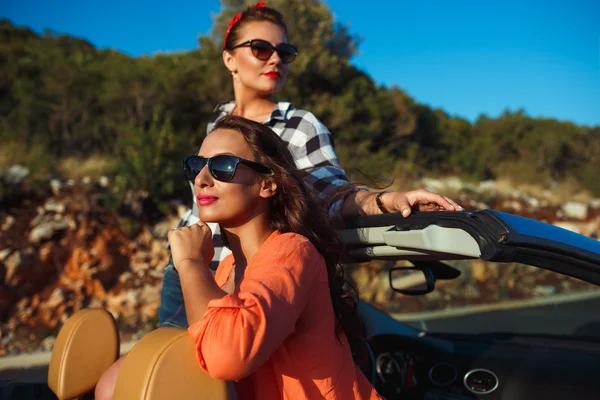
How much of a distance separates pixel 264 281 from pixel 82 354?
33.8 inches

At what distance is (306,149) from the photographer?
2.34 m

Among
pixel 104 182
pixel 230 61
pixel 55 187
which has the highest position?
pixel 104 182

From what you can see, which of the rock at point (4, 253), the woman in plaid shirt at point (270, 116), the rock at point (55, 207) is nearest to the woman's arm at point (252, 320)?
the woman in plaid shirt at point (270, 116)

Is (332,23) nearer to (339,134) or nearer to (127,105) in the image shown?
(339,134)

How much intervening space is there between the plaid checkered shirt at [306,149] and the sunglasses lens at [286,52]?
0.22 m

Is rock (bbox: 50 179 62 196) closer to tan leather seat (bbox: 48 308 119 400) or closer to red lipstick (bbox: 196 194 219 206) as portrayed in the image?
tan leather seat (bbox: 48 308 119 400)

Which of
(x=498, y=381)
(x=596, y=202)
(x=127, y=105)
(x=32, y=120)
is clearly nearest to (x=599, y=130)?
(x=596, y=202)

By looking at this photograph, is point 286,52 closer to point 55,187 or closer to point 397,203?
point 397,203

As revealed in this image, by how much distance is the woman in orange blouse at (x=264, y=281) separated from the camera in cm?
121

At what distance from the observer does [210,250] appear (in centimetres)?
162

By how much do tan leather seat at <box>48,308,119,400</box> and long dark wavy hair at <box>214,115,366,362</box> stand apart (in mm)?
708

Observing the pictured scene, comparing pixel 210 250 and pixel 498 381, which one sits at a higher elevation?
pixel 210 250

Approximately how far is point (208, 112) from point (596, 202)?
11.2 meters

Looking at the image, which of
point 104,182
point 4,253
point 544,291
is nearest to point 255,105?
point 544,291
